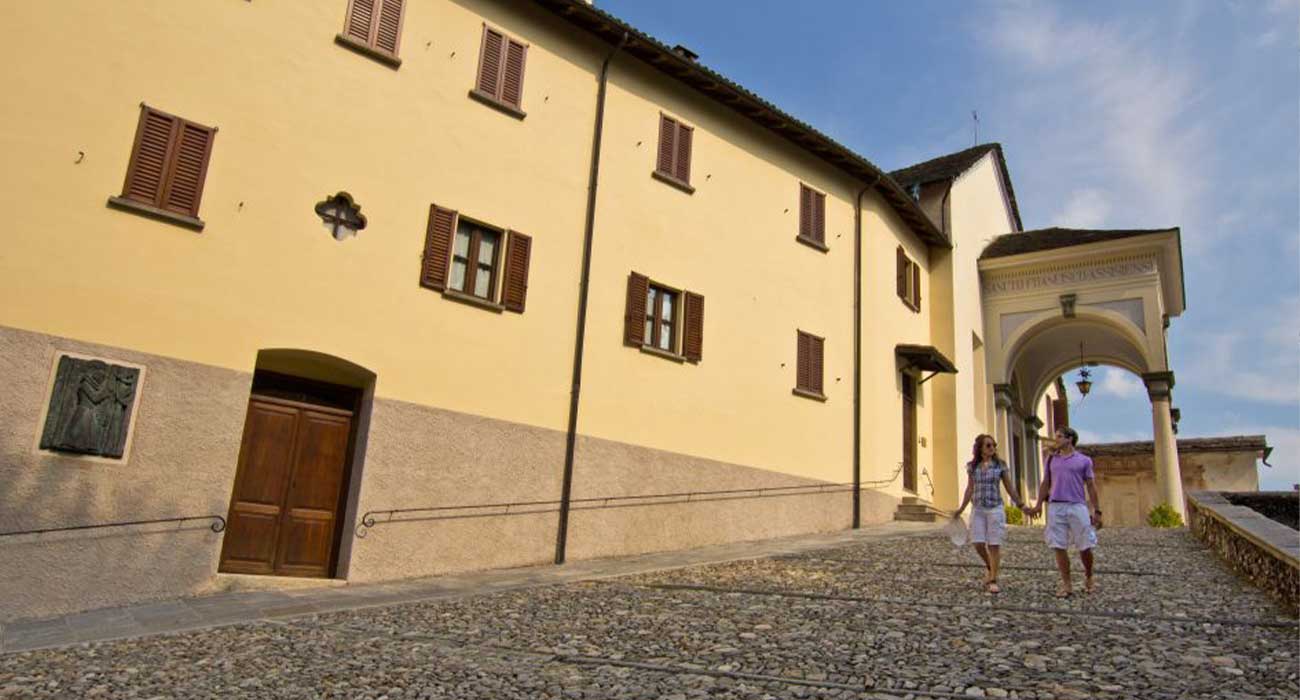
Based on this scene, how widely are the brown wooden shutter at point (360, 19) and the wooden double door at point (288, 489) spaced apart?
5055 millimetres

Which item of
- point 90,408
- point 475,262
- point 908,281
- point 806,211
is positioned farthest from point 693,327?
point 90,408

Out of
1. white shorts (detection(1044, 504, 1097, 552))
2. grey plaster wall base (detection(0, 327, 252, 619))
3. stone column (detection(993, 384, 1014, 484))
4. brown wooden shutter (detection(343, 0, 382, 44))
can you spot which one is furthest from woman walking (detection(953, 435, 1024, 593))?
stone column (detection(993, 384, 1014, 484))

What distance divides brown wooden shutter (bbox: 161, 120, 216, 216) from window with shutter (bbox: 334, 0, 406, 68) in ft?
8.00

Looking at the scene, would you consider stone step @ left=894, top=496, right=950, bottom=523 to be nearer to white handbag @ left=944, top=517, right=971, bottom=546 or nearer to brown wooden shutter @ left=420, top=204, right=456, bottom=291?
white handbag @ left=944, top=517, right=971, bottom=546

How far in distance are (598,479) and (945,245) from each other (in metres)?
13.6

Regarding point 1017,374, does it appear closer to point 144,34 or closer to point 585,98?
point 585,98

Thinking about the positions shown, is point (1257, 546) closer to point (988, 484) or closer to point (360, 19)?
point (988, 484)

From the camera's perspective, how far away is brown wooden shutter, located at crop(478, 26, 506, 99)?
13.5 metres

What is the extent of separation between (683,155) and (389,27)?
5759 millimetres

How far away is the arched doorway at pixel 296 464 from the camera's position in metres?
11.0

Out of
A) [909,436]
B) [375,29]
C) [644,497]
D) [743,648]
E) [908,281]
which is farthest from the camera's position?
[908,281]

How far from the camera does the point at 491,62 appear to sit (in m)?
13.7

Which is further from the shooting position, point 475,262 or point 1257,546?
point 475,262

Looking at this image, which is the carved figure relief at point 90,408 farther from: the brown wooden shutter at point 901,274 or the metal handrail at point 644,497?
the brown wooden shutter at point 901,274
